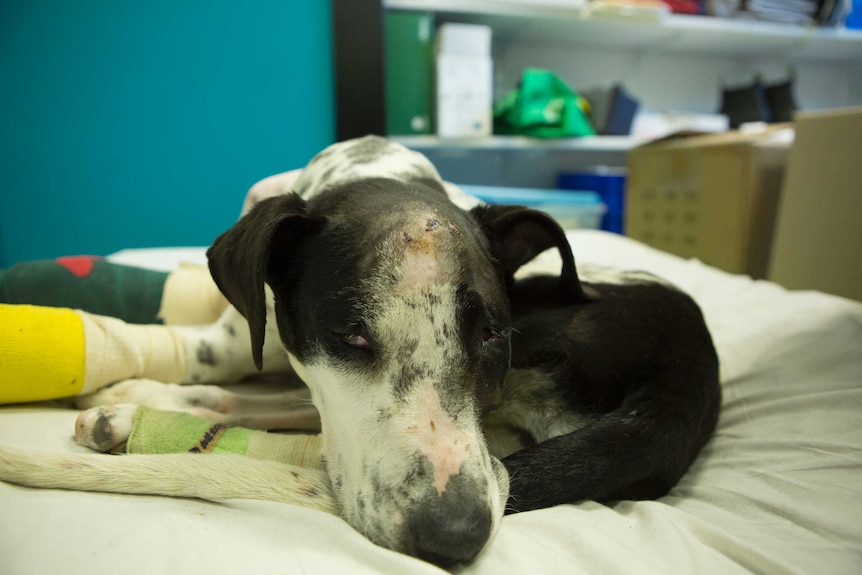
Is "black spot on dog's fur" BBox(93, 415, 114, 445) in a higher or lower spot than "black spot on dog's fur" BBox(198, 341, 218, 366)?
higher

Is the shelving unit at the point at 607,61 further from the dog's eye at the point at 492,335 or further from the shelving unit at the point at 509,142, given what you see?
the dog's eye at the point at 492,335

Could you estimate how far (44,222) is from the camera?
302cm

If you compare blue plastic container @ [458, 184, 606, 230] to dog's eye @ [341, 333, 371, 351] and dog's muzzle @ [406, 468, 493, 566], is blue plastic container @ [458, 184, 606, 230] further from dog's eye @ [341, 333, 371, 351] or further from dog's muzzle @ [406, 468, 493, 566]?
dog's muzzle @ [406, 468, 493, 566]

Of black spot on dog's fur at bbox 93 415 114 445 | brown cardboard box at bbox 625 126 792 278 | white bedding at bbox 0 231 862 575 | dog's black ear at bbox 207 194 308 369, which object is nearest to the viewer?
white bedding at bbox 0 231 862 575

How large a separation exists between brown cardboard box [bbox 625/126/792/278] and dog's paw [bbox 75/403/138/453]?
243cm

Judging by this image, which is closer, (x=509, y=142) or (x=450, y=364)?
(x=450, y=364)

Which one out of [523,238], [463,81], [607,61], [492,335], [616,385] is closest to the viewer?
[492,335]

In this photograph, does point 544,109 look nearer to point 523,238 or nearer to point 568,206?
point 568,206

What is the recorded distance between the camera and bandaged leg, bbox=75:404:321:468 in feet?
3.38

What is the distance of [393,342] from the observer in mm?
883

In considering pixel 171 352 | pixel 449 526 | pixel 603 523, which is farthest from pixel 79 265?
pixel 603 523

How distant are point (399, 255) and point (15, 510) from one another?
0.60 metres

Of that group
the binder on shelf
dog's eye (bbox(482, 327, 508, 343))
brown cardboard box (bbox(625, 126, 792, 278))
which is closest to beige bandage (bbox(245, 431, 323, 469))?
dog's eye (bbox(482, 327, 508, 343))

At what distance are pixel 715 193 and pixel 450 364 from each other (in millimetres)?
2206
